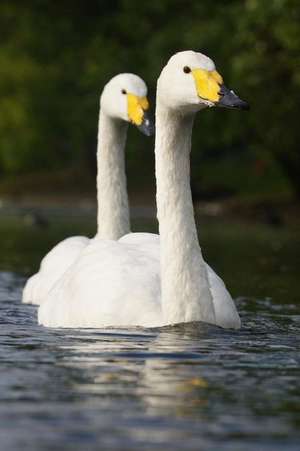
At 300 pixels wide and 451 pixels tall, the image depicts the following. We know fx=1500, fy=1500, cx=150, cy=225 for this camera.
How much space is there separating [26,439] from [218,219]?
35308 mm

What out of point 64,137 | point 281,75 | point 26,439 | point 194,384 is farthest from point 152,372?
point 64,137

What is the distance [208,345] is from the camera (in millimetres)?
10859

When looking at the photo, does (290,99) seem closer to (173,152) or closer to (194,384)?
(173,152)

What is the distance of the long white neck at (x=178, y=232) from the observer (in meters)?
11.1

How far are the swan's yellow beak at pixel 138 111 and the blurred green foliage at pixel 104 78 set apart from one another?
26.2 m

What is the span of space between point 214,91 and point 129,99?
4.65m

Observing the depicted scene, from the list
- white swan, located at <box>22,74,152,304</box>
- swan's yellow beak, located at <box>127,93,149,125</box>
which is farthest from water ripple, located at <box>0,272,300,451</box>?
white swan, located at <box>22,74,152,304</box>

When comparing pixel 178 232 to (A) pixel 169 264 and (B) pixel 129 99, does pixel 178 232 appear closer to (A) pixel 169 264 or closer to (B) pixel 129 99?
(A) pixel 169 264

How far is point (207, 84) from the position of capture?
421 inches

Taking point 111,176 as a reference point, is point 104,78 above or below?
above

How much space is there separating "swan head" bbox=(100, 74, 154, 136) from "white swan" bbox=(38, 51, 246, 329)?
2512mm

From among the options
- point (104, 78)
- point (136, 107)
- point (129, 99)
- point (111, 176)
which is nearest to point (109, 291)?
point (136, 107)

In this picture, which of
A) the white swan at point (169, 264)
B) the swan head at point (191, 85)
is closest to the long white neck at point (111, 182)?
the white swan at point (169, 264)

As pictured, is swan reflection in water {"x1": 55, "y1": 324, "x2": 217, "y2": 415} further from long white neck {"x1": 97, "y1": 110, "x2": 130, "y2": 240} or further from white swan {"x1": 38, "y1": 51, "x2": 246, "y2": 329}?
long white neck {"x1": 97, "y1": 110, "x2": 130, "y2": 240}
